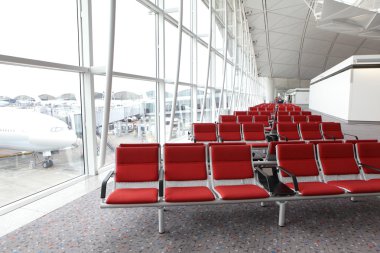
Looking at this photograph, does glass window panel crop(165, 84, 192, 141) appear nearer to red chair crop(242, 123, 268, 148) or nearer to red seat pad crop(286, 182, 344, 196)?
red chair crop(242, 123, 268, 148)

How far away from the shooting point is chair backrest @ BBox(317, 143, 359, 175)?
332 cm

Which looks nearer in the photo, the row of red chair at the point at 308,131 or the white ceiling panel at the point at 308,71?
the row of red chair at the point at 308,131

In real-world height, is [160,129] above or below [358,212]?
above

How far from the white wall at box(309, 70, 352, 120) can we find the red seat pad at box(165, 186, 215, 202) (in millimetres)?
12221

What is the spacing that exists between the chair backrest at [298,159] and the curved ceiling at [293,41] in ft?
66.4

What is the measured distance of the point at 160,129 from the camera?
7.62 meters

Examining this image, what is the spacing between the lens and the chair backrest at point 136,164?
9.85 feet

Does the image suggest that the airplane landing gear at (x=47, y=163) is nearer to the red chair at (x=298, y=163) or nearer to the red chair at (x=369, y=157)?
the red chair at (x=298, y=163)

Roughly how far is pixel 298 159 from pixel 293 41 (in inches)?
1119

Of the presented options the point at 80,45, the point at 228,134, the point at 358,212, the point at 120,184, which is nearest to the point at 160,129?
the point at 228,134

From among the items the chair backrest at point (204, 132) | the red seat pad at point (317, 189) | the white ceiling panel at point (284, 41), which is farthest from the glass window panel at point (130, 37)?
the white ceiling panel at point (284, 41)

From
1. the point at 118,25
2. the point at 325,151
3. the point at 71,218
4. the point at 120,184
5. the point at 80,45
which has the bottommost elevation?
the point at 71,218

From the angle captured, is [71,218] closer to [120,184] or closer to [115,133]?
[120,184]

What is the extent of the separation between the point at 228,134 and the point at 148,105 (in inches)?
96.1
